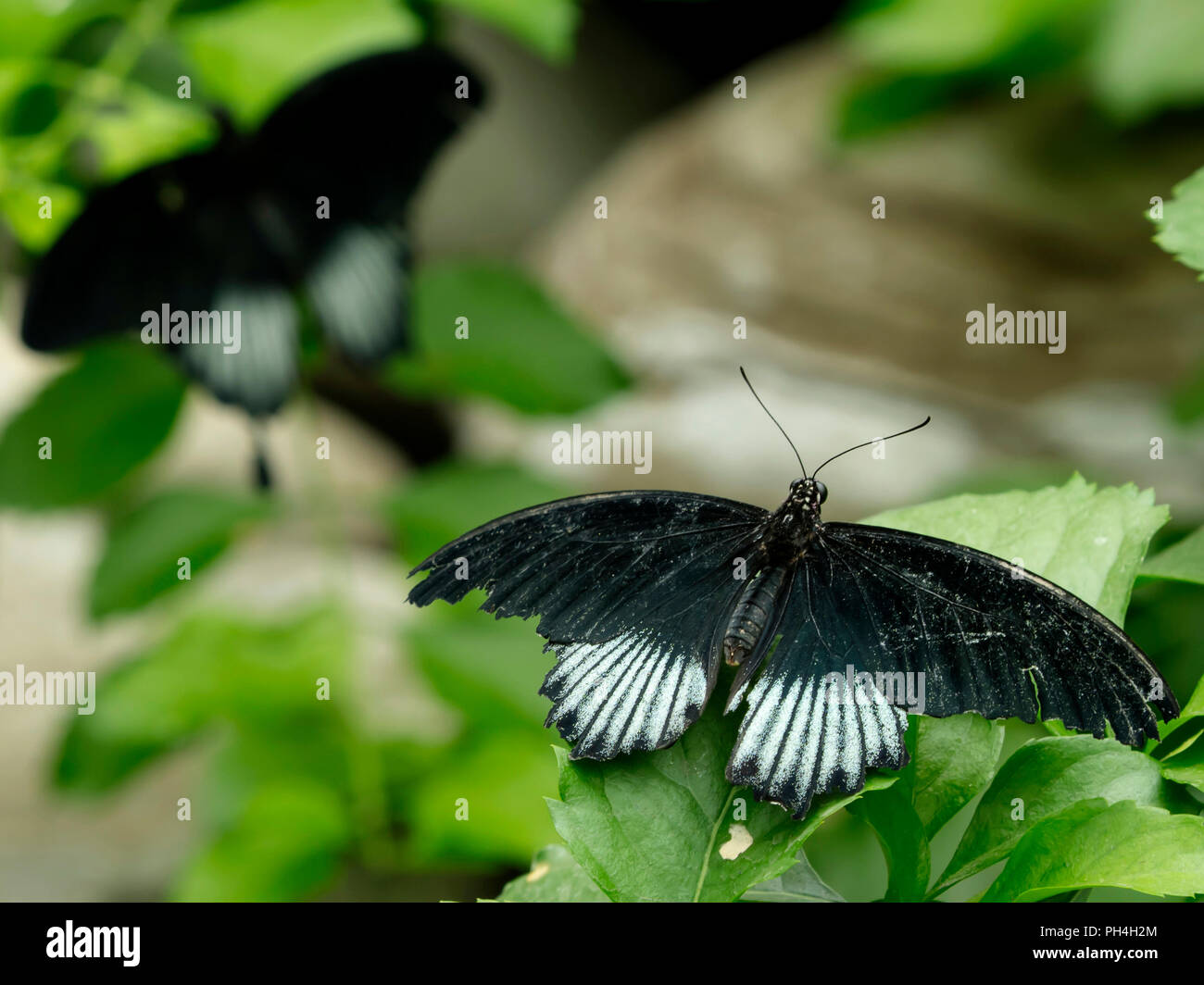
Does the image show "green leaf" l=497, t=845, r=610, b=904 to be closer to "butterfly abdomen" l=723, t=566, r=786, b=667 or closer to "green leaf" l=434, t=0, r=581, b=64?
"butterfly abdomen" l=723, t=566, r=786, b=667

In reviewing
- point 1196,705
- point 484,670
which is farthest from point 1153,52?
point 1196,705

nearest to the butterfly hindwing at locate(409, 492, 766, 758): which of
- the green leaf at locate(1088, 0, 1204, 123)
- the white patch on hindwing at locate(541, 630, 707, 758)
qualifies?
the white patch on hindwing at locate(541, 630, 707, 758)

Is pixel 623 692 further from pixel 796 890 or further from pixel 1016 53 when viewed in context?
pixel 1016 53

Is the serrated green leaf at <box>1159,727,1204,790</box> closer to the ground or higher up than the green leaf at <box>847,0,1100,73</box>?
closer to the ground

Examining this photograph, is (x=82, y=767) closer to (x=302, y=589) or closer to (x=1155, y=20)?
(x=302, y=589)

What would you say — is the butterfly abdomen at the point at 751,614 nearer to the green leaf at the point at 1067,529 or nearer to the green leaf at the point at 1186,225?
the green leaf at the point at 1067,529

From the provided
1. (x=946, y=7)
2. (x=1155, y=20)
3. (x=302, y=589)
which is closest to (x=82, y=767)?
(x=302, y=589)

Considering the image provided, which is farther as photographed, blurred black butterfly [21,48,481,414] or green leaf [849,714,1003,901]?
blurred black butterfly [21,48,481,414]
